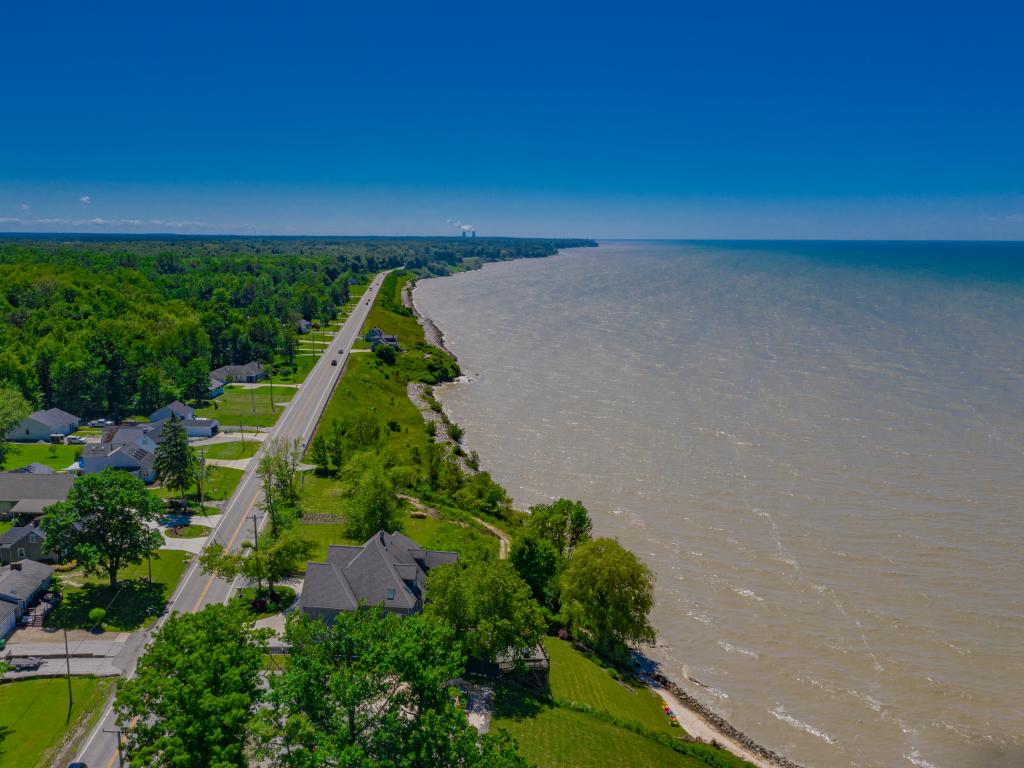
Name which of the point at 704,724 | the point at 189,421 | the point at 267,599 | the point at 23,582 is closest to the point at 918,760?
the point at 704,724

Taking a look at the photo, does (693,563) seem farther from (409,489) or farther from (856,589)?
(409,489)

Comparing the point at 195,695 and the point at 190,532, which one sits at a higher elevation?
the point at 195,695

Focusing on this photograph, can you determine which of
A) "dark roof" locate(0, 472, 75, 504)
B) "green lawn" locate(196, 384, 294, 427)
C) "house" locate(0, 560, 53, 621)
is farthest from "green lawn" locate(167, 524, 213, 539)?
"green lawn" locate(196, 384, 294, 427)

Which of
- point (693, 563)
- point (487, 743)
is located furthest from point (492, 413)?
point (487, 743)

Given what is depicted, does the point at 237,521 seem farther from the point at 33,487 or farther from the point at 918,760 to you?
the point at 918,760

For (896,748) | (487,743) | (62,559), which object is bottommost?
(896,748)
